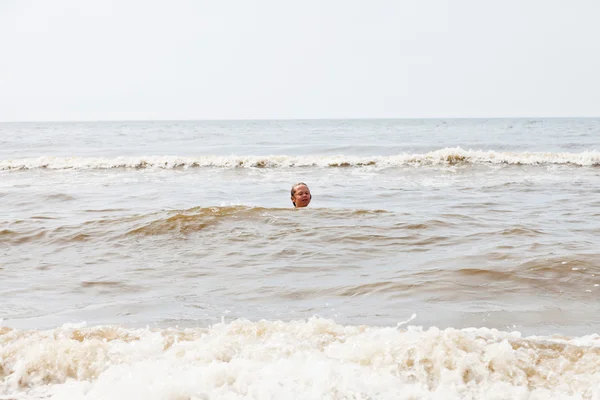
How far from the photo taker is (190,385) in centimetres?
358

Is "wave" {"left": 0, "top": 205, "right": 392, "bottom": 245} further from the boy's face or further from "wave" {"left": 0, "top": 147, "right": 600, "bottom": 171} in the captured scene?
"wave" {"left": 0, "top": 147, "right": 600, "bottom": 171}

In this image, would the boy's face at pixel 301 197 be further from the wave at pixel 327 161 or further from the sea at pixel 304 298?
the wave at pixel 327 161

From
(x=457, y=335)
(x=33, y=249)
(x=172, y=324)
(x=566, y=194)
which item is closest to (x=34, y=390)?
(x=172, y=324)

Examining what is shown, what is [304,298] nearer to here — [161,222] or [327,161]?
[161,222]

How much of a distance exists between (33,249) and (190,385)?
17.7 feet

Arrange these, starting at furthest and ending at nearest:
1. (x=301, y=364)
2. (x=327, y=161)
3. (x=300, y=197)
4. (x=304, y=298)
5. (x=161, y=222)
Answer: (x=327, y=161) < (x=300, y=197) < (x=161, y=222) < (x=304, y=298) < (x=301, y=364)

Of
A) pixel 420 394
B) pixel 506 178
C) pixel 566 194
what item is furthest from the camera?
pixel 506 178

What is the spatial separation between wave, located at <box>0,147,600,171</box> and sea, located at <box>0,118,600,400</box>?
8.13 meters

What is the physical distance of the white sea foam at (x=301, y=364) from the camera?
353cm

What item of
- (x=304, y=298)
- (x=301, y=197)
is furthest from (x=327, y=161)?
(x=304, y=298)

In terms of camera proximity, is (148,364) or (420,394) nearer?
(420,394)

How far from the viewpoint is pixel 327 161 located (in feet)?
71.5

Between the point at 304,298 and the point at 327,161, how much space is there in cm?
1638

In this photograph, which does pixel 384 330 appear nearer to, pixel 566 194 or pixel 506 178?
pixel 566 194
